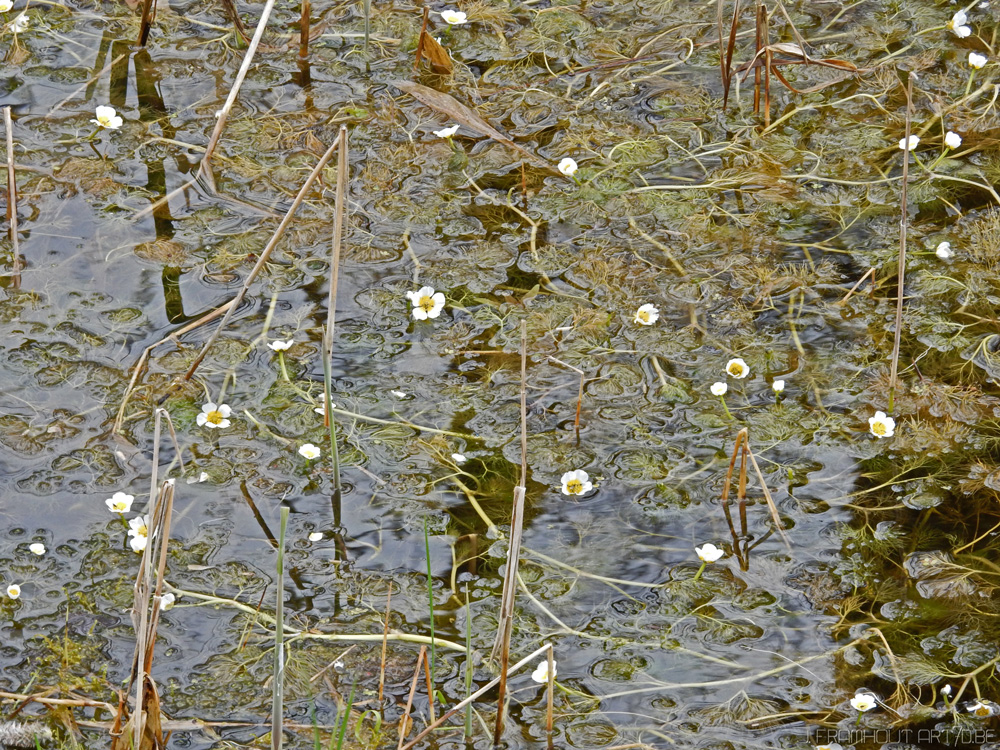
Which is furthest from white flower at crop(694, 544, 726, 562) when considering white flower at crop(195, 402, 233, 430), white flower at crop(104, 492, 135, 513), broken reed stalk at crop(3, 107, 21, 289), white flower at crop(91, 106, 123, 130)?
white flower at crop(91, 106, 123, 130)

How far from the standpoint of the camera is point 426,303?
3029 millimetres

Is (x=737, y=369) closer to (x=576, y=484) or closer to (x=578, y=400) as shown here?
(x=578, y=400)

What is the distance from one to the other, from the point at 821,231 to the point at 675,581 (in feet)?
4.51

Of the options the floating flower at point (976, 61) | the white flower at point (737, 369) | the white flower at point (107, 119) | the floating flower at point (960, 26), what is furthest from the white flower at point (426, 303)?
the floating flower at point (960, 26)

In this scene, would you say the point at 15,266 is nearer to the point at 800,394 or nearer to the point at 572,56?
the point at 572,56

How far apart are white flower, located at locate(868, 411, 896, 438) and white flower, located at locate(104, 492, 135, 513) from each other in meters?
1.85

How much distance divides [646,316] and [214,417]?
1.22 metres

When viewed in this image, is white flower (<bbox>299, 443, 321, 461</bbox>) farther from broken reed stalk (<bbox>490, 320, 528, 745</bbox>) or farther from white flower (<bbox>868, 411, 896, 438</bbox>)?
white flower (<bbox>868, 411, 896, 438</bbox>)

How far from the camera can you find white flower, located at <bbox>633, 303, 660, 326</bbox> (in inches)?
118

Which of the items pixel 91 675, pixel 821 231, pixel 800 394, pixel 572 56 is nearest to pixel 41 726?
pixel 91 675

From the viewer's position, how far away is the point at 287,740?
7.09 feet

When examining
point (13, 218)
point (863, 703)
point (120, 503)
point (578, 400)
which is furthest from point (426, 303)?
point (863, 703)

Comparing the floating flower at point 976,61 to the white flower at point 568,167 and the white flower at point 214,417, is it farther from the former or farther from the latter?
the white flower at point 214,417

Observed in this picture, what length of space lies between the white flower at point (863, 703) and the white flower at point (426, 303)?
1498 mm
